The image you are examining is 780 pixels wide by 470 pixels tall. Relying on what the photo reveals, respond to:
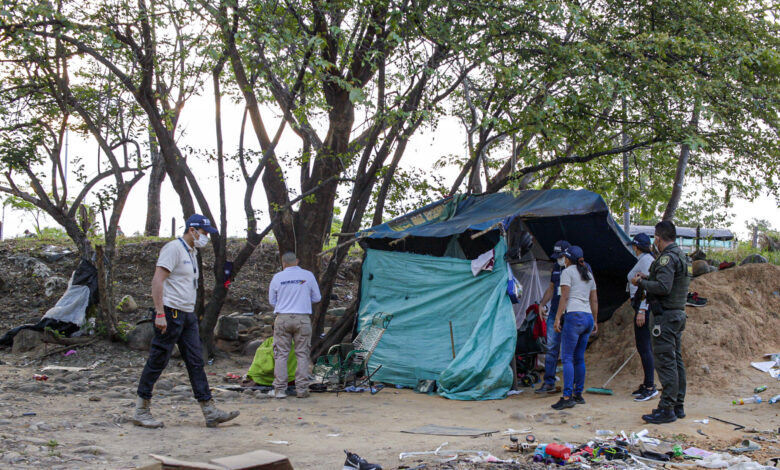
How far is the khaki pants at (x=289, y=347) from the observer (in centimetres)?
755

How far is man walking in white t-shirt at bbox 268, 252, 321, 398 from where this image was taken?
7.56 metres

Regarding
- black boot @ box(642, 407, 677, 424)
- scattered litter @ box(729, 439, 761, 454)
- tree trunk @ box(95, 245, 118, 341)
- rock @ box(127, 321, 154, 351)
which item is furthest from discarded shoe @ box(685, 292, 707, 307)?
tree trunk @ box(95, 245, 118, 341)

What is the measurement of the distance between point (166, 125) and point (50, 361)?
387 cm

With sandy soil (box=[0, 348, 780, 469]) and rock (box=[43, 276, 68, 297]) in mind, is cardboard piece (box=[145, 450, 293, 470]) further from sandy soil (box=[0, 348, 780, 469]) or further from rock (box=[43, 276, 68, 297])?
rock (box=[43, 276, 68, 297])

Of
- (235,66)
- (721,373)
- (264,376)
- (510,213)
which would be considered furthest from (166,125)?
(721,373)

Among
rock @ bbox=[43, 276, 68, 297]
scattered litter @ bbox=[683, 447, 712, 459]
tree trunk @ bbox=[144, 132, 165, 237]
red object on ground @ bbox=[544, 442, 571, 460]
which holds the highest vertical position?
tree trunk @ bbox=[144, 132, 165, 237]

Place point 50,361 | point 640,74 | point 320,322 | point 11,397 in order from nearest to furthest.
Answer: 1. point 11,397
2. point 640,74
3. point 50,361
4. point 320,322

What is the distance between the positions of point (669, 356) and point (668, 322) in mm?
304

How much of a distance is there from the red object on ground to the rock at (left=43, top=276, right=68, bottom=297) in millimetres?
11045

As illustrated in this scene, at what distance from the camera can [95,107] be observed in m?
10.2

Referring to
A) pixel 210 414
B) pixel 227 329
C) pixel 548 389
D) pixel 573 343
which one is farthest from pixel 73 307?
pixel 573 343

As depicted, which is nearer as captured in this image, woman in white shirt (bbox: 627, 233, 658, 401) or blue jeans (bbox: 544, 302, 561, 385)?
woman in white shirt (bbox: 627, 233, 658, 401)

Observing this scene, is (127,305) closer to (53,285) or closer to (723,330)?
(53,285)

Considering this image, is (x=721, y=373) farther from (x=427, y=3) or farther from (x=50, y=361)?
(x=50, y=361)
